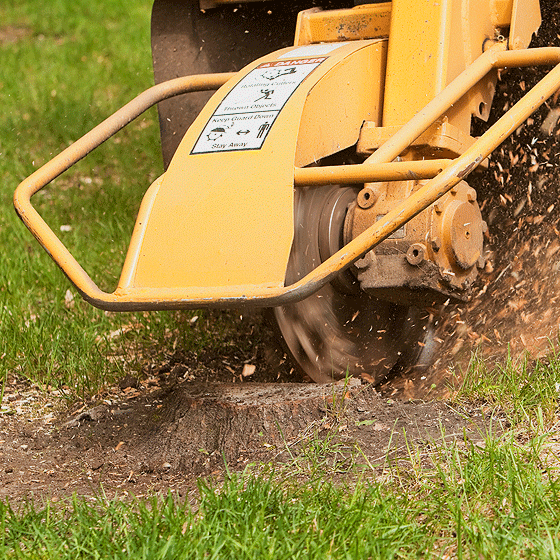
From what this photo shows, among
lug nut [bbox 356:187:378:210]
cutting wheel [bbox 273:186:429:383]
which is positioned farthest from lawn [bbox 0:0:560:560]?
lug nut [bbox 356:187:378:210]

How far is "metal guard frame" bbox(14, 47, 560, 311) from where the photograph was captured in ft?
5.81

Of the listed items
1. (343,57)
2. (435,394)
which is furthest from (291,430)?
(343,57)

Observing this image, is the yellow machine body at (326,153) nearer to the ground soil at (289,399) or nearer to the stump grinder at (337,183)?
the stump grinder at (337,183)

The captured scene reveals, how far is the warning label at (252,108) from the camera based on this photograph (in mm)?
2088

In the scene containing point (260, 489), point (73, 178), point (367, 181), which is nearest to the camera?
point (260, 489)

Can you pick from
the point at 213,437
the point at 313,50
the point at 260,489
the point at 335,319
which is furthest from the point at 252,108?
the point at 260,489

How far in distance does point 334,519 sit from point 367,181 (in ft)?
2.38

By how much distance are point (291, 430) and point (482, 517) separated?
0.61 m

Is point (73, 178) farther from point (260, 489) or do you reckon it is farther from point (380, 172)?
point (260, 489)

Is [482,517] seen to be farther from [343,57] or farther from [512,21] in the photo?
[512,21]

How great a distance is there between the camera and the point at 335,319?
2.52 meters

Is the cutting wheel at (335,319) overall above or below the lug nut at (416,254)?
below

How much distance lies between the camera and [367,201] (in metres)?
2.19

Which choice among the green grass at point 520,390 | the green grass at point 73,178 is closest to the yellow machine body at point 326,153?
the green grass at point 520,390
